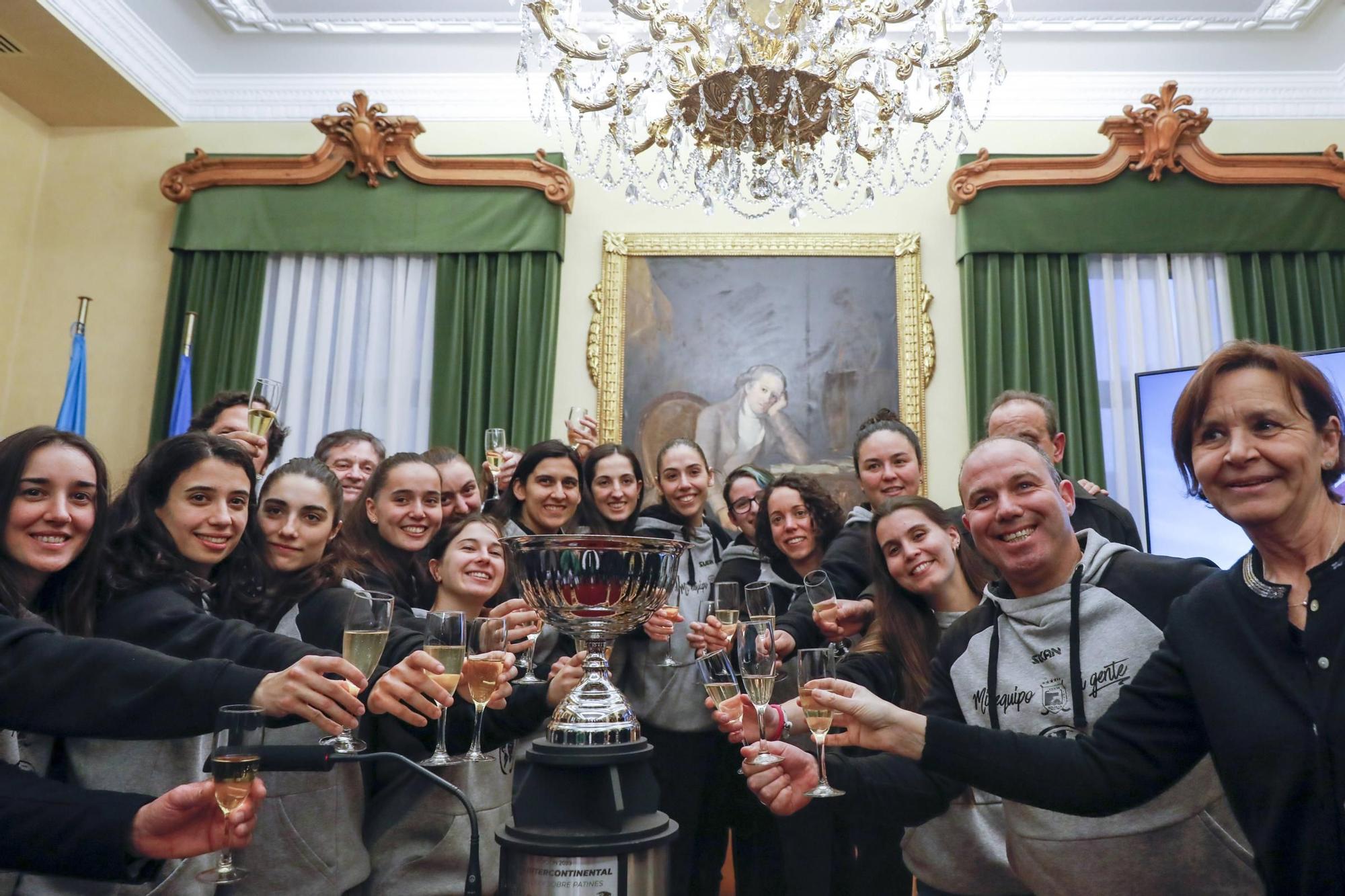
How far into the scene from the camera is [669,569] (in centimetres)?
175

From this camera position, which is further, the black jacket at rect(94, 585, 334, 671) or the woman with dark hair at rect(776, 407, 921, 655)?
the woman with dark hair at rect(776, 407, 921, 655)

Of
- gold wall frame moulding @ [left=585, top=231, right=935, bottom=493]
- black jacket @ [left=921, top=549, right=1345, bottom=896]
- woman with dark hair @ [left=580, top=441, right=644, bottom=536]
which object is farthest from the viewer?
gold wall frame moulding @ [left=585, top=231, right=935, bottom=493]

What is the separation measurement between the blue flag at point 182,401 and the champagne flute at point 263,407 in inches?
74.7

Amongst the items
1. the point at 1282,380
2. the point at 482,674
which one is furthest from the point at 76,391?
the point at 1282,380

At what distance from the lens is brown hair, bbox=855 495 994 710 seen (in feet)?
7.79

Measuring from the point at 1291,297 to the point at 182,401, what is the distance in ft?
22.0

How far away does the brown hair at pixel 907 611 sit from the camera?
237 cm

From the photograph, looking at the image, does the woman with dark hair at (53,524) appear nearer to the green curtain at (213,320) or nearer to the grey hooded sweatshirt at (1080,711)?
the grey hooded sweatshirt at (1080,711)

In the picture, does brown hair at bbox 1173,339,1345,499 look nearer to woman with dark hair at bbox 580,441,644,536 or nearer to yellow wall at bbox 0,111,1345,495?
woman with dark hair at bbox 580,441,644,536

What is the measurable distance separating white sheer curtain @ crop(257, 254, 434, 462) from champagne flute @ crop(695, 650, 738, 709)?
159 inches

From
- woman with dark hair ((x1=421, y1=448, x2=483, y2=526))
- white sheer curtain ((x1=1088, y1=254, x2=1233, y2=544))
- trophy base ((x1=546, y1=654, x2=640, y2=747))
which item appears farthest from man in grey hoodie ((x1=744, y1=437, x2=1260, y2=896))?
white sheer curtain ((x1=1088, y1=254, x2=1233, y2=544))

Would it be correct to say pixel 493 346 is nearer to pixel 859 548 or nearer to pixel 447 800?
pixel 859 548

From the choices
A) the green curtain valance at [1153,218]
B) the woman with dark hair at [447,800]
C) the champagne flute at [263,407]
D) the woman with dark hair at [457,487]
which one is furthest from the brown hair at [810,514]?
the green curtain valance at [1153,218]

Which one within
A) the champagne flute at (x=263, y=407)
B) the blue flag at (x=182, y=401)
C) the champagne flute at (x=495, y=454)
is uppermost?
the blue flag at (x=182, y=401)
